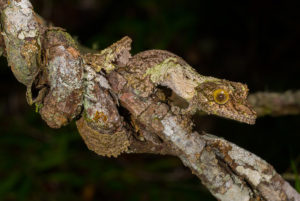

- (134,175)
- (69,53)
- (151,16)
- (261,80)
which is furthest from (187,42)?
(69,53)

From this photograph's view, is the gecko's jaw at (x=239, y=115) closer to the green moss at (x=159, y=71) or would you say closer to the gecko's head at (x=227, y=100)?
the gecko's head at (x=227, y=100)

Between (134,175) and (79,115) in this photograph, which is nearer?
(79,115)

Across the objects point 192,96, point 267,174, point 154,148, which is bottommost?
point 154,148

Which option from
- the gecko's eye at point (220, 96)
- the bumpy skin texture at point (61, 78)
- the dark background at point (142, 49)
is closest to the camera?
the bumpy skin texture at point (61, 78)

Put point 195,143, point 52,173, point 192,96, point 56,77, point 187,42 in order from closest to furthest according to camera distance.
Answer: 1. point 56,77
2. point 195,143
3. point 192,96
4. point 52,173
5. point 187,42

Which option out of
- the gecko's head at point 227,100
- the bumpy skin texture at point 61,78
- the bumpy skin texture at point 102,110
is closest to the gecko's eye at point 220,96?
the gecko's head at point 227,100

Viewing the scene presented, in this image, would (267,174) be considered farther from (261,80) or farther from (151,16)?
(151,16)

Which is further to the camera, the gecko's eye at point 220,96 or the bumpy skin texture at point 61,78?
the gecko's eye at point 220,96
